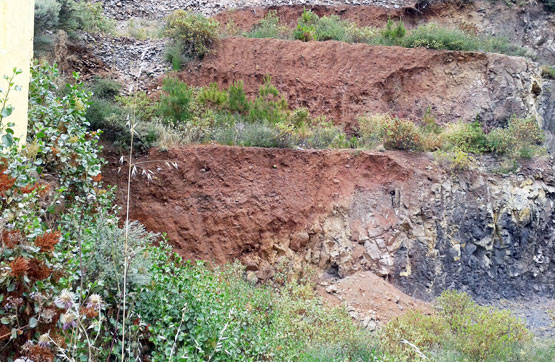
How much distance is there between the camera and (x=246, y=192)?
11359 mm

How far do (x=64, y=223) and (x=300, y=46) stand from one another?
11.0 meters

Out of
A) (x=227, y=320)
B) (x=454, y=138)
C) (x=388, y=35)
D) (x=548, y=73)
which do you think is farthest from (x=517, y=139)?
(x=227, y=320)

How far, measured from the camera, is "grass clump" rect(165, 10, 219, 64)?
1551cm

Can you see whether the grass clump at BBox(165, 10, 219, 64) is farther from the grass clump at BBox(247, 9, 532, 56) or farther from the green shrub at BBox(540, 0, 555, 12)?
the green shrub at BBox(540, 0, 555, 12)

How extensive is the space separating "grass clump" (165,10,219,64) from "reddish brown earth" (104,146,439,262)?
490 centimetres

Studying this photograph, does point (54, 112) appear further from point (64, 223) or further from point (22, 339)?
point (22, 339)

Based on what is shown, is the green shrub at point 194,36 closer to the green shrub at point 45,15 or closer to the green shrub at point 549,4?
the green shrub at point 45,15

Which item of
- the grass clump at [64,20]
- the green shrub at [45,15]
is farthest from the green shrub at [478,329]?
the green shrub at [45,15]

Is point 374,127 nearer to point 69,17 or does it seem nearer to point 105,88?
point 105,88

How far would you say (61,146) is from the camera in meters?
7.14

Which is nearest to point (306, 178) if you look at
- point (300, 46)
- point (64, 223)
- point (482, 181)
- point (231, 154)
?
point (231, 154)

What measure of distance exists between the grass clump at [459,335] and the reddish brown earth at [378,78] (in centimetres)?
652

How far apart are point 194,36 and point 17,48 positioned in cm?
845

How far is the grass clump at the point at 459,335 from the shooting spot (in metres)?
8.21
